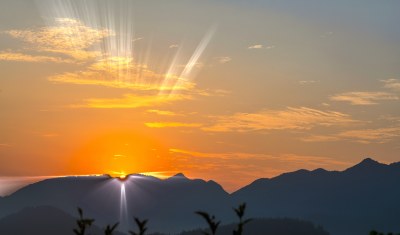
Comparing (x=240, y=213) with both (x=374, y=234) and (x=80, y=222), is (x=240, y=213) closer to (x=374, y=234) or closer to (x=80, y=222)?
(x=80, y=222)

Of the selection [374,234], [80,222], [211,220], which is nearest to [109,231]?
[80,222]

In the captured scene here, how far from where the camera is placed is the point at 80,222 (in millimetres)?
39188

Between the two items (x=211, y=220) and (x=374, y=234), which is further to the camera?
(x=374, y=234)

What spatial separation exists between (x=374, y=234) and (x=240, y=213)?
2250cm

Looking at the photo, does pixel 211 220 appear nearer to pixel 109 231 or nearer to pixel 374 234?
pixel 109 231

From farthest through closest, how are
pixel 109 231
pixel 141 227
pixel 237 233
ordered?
pixel 109 231
pixel 141 227
pixel 237 233

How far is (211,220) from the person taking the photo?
1288 inches

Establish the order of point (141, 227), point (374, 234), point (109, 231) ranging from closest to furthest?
point (141, 227), point (109, 231), point (374, 234)

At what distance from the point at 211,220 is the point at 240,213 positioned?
6.74ft

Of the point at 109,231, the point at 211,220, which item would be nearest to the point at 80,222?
the point at 109,231

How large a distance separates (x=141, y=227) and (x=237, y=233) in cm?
881

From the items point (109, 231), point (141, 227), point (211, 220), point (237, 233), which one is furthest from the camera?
point (109, 231)

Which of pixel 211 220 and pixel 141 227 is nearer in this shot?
pixel 211 220

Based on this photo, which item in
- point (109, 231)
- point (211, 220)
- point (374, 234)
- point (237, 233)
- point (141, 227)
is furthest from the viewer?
point (374, 234)
